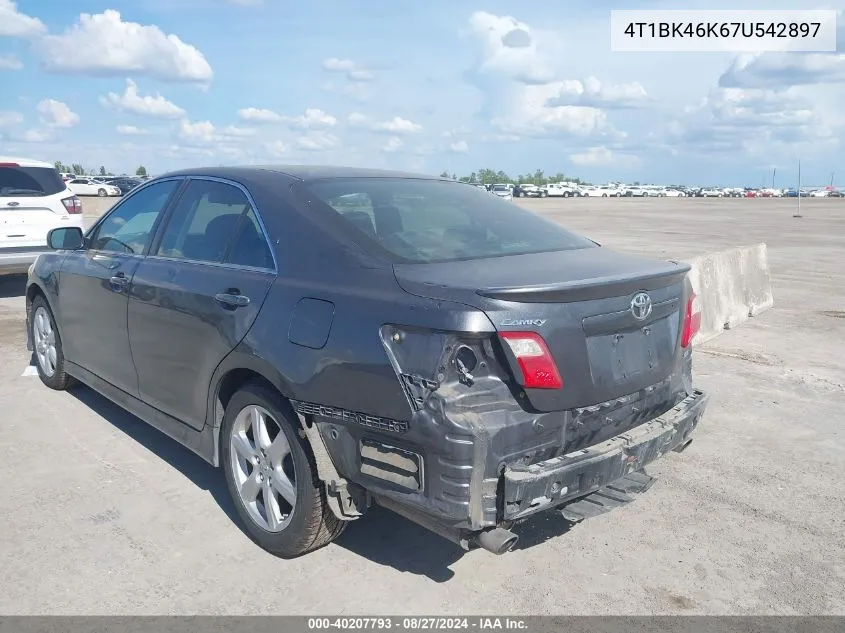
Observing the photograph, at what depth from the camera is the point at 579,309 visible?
9.50ft

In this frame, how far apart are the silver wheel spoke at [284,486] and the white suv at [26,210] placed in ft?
24.6

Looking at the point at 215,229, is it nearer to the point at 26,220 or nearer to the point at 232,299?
the point at 232,299

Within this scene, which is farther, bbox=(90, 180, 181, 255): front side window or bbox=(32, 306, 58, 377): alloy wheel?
bbox=(32, 306, 58, 377): alloy wheel

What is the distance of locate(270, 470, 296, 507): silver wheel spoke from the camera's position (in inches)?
Answer: 130

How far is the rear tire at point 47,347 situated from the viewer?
5766 mm

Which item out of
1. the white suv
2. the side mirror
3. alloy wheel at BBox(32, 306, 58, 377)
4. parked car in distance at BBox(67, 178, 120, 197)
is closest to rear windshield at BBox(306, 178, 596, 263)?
the side mirror

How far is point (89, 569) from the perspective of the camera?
3350 millimetres

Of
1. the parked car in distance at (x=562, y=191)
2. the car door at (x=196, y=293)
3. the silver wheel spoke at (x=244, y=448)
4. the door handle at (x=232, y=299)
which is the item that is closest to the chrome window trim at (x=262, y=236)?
the car door at (x=196, y=293)

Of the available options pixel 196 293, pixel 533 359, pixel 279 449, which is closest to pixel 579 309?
pixel 533 359

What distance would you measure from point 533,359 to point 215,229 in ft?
6.50

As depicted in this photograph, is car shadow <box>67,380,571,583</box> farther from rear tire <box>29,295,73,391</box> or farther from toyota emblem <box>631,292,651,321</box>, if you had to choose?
rear tire <box>29,295,73,391</box>

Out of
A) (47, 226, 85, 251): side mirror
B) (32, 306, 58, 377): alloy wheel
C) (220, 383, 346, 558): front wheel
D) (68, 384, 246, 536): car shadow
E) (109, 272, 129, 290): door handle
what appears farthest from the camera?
(32, 306, 58, 377): alloy wheel

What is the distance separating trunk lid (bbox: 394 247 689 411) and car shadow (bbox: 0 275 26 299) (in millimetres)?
9836

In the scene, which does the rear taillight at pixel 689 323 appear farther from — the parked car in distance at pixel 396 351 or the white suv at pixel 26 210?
the white suv at pixel 26 210
